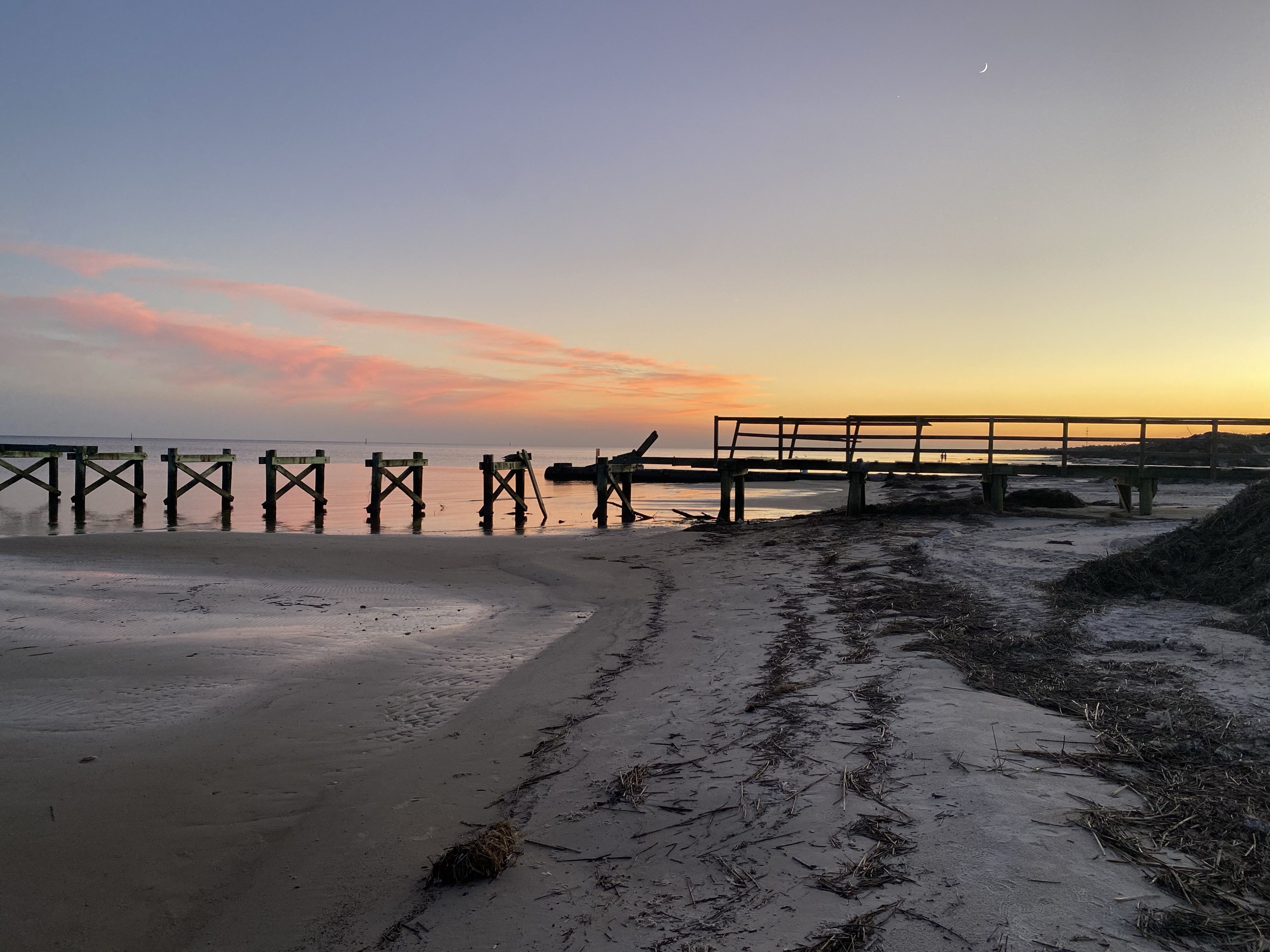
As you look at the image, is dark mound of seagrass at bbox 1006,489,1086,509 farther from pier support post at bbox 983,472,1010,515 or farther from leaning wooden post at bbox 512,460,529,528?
leaning wooden post at bbox 512,460,529,528

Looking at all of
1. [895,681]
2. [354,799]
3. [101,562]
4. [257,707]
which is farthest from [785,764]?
[101,562]

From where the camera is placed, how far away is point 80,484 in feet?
85.5

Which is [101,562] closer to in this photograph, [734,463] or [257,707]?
[257,707]

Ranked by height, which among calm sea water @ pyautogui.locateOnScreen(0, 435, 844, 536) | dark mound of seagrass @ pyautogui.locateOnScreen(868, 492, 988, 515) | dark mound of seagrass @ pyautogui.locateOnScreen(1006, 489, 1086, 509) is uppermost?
dark mound of seagrass @ pyautogui.locateOnScreen(1006, 489, 1086, 509)

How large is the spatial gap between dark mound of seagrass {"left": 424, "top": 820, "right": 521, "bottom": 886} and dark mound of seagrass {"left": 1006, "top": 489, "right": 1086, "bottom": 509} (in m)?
17.9

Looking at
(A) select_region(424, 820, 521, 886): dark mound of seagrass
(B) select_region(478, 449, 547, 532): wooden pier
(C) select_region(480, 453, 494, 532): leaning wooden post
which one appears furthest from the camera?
(B) select_region(478, 449, 547, 532): wooden pier

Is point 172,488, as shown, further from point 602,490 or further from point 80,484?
point 602,490

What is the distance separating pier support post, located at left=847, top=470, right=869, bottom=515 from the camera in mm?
19078

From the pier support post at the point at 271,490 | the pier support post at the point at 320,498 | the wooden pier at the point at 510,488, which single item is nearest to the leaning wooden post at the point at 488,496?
the wooden pier at the point at 510,488

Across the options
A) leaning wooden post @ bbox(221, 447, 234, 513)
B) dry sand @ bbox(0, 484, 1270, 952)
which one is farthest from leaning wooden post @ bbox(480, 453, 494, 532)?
dry sand @ bbox(0, 484, 1270, 952)

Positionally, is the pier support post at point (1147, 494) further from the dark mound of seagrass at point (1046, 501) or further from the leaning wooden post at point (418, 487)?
the leaning wooden post at point (418, 487)

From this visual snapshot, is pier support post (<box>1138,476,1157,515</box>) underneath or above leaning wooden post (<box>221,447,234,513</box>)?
above

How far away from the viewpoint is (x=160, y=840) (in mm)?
3973

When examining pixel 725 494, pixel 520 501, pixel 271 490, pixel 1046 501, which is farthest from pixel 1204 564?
pixel 271 490
